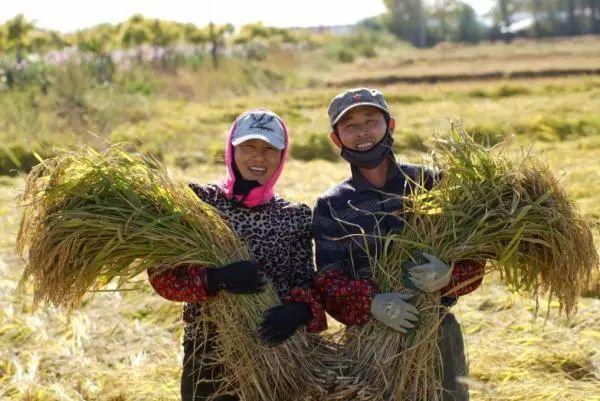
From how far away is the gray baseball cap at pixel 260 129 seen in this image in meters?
2.36

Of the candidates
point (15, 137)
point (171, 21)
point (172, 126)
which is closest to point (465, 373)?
point (15, 137)

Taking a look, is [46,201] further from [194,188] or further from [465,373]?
[465,373]

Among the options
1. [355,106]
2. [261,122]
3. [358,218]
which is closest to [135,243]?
[261,122]

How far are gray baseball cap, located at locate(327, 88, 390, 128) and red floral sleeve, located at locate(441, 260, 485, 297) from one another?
1.69 ft

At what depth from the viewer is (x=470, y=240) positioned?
2217 mm

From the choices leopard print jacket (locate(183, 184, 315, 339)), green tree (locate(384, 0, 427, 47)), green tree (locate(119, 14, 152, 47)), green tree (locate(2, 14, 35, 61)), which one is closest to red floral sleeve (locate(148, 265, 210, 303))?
Answer: leopard print jacket (locate(183, 184, 315, 339))

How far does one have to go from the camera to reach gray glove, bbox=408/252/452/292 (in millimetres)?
2145

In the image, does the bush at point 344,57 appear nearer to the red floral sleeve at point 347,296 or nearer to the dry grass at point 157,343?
the dry grass at point 157,343

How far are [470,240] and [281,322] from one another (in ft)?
1.89

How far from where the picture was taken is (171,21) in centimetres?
2973

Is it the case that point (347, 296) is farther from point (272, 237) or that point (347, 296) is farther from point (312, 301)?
point (272, 237)

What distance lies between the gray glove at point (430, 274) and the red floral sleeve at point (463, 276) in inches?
3.4

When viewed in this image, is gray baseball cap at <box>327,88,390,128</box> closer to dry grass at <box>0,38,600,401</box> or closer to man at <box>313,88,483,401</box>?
man at <box>313,88,483,401</box>

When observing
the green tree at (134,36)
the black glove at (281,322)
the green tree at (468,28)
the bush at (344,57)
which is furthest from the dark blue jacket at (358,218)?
the green tree at (468,28)
